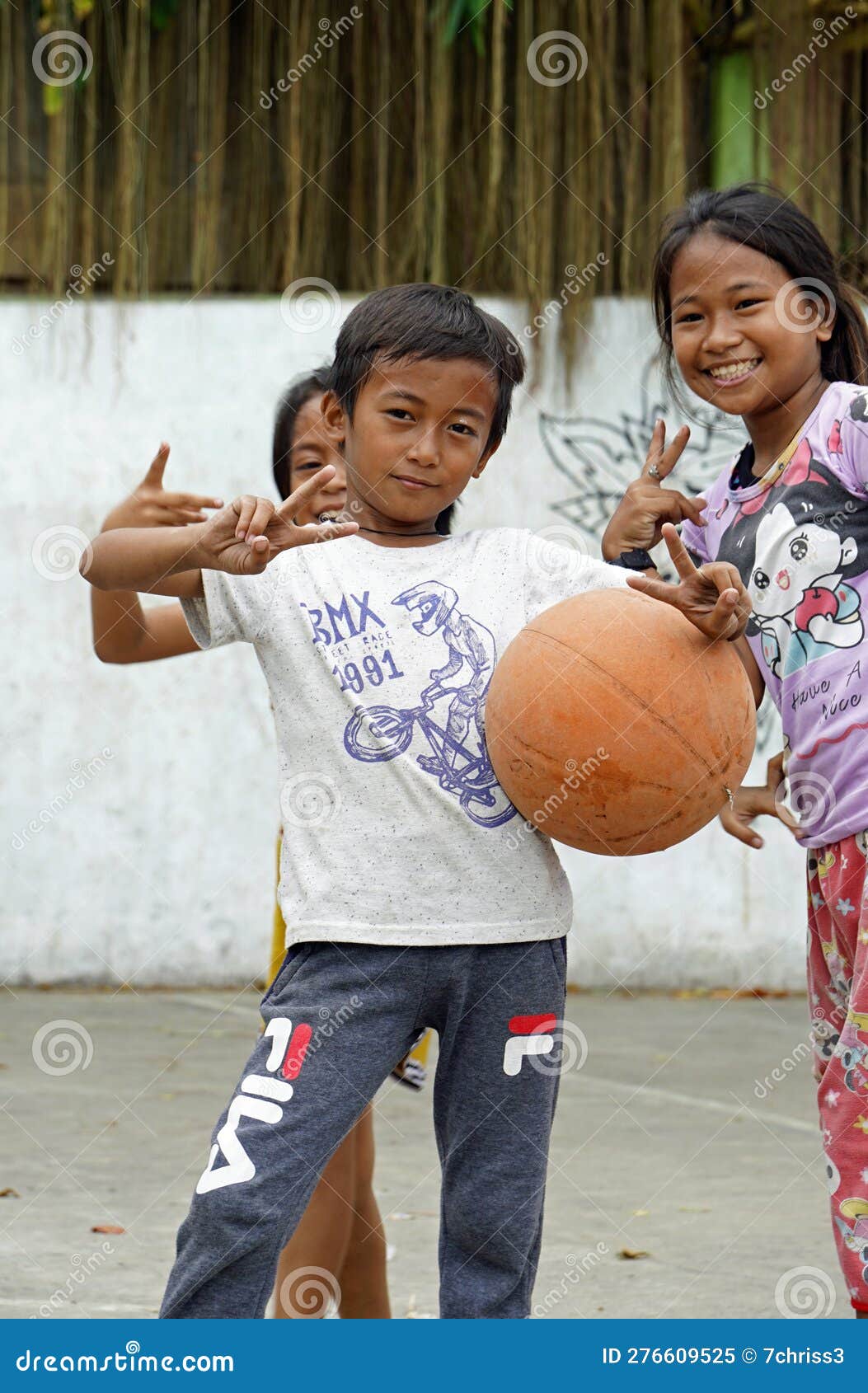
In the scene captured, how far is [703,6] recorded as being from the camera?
7824 mm

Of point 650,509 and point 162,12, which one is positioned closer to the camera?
point 650,509

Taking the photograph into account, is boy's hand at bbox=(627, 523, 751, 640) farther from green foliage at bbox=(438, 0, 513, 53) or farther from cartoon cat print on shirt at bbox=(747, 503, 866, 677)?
green foliage at bbox=(438, 0, 513, 53)

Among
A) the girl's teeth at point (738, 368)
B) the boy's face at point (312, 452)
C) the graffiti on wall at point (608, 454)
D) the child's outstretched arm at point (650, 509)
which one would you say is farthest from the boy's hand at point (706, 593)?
the graffiti on wall at point (608, 454)

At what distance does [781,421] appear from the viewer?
2.94m

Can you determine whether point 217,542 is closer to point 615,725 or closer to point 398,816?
point 398,816

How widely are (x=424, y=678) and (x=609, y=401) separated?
17.9 ft

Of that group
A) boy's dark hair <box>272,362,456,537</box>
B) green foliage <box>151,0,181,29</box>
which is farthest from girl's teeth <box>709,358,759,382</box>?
green foliage <box>151,0,181,29</box>

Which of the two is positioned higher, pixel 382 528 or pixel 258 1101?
pixel 382 528

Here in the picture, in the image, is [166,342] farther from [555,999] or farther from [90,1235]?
[555,999]

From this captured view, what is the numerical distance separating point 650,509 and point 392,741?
682mm

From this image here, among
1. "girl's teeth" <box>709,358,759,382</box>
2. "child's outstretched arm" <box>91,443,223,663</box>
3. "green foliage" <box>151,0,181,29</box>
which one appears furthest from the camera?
"green foliage" <box>151,0,181,29</box>

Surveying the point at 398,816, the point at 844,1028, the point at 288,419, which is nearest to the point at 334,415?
the point at 398,816

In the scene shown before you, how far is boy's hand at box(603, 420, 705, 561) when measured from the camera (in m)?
2.80

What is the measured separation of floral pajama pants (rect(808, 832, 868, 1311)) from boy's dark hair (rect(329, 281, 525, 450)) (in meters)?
0.93
